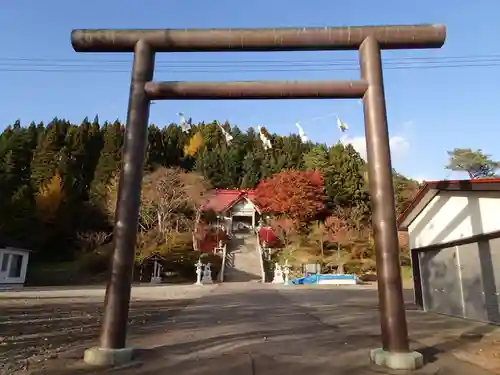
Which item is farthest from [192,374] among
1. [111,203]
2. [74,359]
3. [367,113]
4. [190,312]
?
[111,203]

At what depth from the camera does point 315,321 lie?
826cm

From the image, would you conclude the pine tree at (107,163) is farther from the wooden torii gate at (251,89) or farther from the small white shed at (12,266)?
the wooden torii gate at (251,89)

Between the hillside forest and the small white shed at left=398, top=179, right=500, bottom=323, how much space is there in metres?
20.4

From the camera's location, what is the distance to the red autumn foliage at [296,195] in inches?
1426

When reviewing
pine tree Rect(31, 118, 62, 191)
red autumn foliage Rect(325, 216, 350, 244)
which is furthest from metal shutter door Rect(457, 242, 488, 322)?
pine tree Rect(31, 118, 62, 191)

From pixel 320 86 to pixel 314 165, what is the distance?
41039mm

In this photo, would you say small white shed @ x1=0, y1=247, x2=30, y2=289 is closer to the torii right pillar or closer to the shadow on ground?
the shadow on ground

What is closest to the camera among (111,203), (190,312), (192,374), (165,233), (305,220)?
(192,374)

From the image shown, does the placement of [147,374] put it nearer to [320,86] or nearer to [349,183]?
[320,86]

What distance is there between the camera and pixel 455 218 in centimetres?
923

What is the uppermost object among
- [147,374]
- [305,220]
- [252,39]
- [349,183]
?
[349,183]

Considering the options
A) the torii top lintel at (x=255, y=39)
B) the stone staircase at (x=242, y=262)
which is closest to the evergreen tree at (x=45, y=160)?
the stone staircase at (x=242, y=262)

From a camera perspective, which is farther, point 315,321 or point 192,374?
point 315,321

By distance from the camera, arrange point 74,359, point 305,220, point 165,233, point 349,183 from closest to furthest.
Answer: point 74,359, point 165,233, point 305,220, point 349,183
